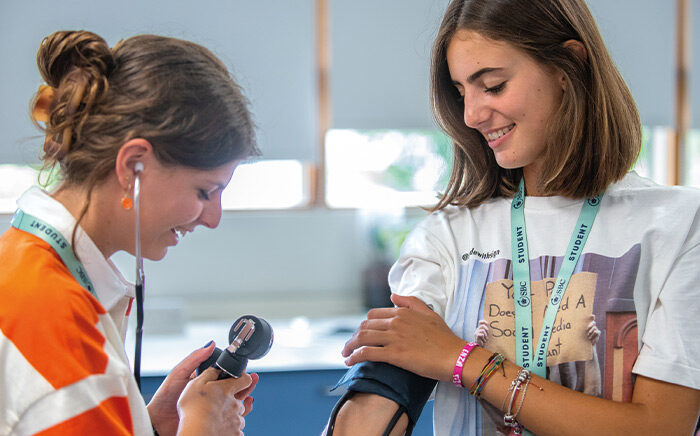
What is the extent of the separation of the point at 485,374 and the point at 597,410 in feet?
0.62

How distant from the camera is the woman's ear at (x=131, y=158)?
3.27 feet

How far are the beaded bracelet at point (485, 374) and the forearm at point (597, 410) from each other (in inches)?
0.7

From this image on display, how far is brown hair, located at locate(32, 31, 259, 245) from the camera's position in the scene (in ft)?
3.32

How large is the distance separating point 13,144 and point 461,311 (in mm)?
2659

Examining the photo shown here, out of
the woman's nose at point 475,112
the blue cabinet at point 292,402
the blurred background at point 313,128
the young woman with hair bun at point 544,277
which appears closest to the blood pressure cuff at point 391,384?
the young woman with hair bun at point 544,277

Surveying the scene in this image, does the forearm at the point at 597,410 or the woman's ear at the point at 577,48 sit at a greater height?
the woman's ear at the point at 577,48

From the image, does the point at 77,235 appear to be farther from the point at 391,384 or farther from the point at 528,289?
the point at 528,289

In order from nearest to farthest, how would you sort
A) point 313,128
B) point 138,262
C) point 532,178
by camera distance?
point 138,262
point 532,178
point 313,128

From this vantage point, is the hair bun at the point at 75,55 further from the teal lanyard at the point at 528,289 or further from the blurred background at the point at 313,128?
the blurred background at the point at 313,128

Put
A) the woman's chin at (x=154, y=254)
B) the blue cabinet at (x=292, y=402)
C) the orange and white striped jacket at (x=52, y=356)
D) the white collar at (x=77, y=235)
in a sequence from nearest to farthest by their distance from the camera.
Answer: the orange and white striped jacket at (x=52, y=356) → the white collar at (x=77, y=235) → the woman's chin at (x=154, y=254) → the blue cabinet at (x=292, y=402)

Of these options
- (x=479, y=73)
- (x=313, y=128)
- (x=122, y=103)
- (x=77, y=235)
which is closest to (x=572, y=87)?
(x=479, y=73)

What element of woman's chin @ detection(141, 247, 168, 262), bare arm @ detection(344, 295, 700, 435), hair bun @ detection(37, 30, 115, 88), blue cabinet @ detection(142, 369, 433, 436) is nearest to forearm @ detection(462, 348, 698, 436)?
bare arm @ detection(344, 295, 700, 435)

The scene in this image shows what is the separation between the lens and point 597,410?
111 centimetres

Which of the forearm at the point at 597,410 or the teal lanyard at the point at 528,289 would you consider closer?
the forearm at the point at 597,410
